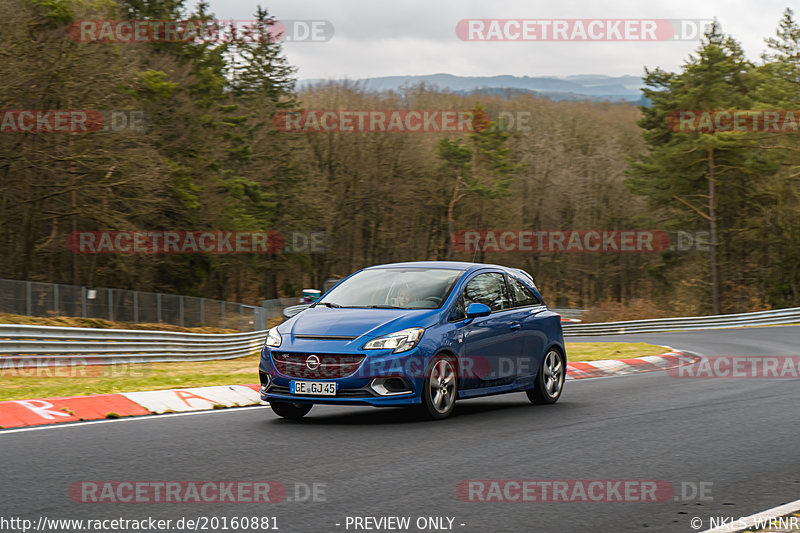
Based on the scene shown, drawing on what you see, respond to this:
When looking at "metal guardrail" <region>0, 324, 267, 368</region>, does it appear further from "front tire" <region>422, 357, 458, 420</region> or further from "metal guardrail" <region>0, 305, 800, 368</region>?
"front tire" <region>422, 357, 458, 420</region>

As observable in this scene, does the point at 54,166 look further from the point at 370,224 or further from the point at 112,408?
the point at 370,224

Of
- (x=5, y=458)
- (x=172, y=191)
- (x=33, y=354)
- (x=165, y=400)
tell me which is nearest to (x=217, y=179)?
(x=172, y=191)

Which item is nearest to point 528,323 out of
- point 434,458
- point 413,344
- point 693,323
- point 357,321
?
point 413,344

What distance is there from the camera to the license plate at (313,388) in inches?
366

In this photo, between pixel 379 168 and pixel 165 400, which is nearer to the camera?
pixel 165 400

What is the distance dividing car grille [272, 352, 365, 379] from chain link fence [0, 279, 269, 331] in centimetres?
1497

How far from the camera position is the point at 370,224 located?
240 feet

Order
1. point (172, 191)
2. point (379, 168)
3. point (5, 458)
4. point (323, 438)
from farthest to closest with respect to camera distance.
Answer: point (379, 168), point (172, 191), point (323, 438), point (5, 458)

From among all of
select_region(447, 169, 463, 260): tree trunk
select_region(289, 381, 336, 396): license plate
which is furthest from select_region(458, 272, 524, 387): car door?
select_region(447, 169, 463, 260): tree trunk

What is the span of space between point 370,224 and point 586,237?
63.2 ft

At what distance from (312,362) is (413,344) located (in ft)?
3.34

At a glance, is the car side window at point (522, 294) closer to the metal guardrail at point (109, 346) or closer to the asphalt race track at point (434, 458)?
the asphalt race track at point (434, 458)

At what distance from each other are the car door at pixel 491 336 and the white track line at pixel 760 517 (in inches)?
178

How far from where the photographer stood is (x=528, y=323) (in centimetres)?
1162
